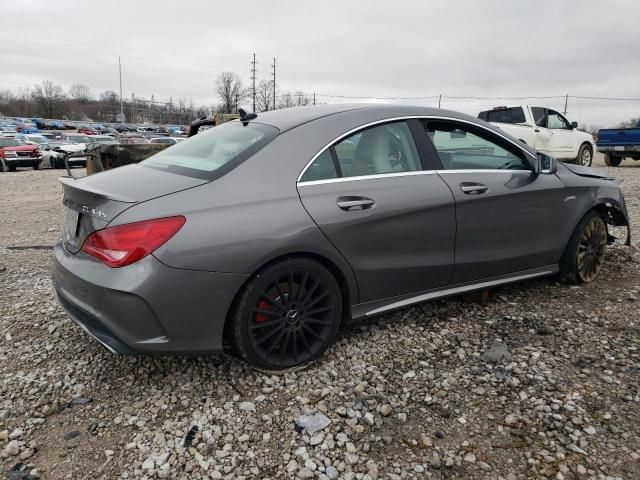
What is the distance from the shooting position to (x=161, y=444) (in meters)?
2.38

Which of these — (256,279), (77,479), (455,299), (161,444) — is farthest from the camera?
(455,299)

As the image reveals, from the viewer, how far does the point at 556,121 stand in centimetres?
1328

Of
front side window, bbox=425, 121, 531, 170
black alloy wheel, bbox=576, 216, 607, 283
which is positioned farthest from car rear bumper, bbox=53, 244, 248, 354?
black alloy wheel, bbox=576, 216, 607, 283

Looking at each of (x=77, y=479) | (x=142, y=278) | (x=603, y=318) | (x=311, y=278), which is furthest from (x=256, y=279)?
(x=603, y=318)

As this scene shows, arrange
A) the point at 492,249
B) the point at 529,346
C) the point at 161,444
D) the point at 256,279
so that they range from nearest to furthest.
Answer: the point at 161,444 → the point at 256,279 → the point at 529,346 → the point at 492,249

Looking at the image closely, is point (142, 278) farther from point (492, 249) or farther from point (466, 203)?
point (492, 249)

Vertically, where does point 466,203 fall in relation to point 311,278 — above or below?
above

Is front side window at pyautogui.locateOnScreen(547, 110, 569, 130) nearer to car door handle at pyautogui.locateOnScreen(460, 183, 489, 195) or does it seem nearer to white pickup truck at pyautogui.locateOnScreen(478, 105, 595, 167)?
white pickup truck at pyautogui.locateOnScreen(478, 105, 595, 167)

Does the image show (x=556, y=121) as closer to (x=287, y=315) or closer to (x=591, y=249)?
(x=591, y=249)

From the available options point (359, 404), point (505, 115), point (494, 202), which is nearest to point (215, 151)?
point (359, 404)

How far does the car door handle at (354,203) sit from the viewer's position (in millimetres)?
2911

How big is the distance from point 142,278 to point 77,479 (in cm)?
90

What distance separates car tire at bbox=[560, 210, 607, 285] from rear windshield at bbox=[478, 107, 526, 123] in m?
9.09

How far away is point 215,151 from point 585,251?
3.18 meters
